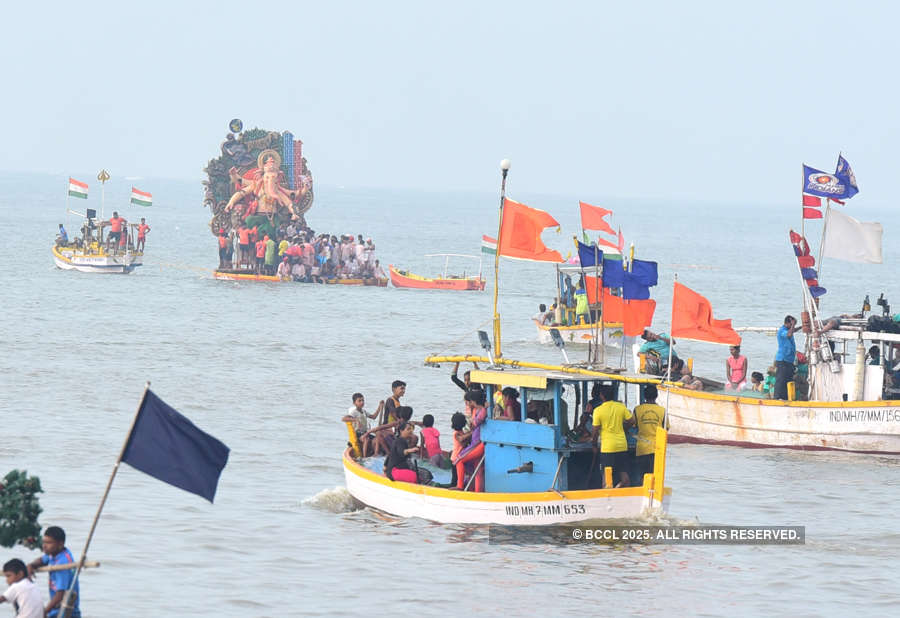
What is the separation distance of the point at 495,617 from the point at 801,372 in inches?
495

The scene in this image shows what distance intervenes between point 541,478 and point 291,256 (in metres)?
45.3

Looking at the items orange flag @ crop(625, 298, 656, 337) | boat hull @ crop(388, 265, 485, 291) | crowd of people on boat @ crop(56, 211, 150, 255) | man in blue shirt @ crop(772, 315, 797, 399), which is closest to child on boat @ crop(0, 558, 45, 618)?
orange flag @ crop(625, 298, 656, 337)

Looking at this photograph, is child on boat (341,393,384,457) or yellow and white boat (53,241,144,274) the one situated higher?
yellow and white boat (53,241,144,274)

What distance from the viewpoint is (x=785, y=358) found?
90.1 ft

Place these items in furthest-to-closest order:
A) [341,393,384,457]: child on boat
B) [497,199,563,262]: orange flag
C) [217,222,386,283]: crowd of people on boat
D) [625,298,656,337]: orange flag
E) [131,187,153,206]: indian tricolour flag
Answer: [131,187,153,206]: indian tricolour flag, [217,222,386,283]: crowd of people on boat, [625,298,656,337]: orange flag, [341,393,384,457]: child on boat, [497,199,563,262]: orange flag

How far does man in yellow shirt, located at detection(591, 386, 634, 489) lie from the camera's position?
63.8 ft

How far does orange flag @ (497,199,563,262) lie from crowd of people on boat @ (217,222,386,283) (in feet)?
136

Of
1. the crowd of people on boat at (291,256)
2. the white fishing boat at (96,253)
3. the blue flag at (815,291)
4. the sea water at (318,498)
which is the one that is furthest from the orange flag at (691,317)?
the white fishing boat at (96,253)

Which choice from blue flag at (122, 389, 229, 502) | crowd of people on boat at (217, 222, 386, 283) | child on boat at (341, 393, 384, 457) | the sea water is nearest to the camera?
blue flag at (122, 389, 229, 502)

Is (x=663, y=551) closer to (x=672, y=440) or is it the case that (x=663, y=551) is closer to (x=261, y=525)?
(x=261, y=525)

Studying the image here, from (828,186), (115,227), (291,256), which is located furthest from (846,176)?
(115,227)

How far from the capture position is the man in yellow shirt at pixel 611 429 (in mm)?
19453

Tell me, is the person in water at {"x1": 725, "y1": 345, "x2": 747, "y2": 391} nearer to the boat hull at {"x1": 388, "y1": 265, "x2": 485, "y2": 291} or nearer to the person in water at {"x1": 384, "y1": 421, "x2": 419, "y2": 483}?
the person in water at {"x1": 384, "y1": 421, "x2": 419, "y2": 483}

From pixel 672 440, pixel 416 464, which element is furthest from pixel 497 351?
pixel 672 440
